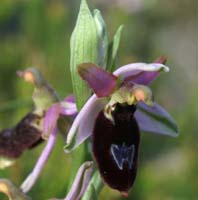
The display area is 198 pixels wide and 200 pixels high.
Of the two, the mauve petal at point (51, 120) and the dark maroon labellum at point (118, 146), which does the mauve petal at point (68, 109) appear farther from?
the dark maroon labellum at point (118, 146)

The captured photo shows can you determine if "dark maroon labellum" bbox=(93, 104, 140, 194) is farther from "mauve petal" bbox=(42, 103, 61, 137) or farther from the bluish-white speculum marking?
"mauve petal" bbox=(42, 103, 61, 137)

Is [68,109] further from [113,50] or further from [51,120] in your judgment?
[113,50]

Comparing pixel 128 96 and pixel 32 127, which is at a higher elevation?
pixel 128 96

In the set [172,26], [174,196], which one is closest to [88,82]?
[174,196]

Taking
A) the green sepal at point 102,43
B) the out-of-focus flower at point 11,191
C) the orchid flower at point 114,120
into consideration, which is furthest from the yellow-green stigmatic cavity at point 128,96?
the out-of-focus flower at point 11,191

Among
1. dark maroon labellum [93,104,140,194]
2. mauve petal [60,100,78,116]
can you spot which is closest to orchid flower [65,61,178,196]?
dark maroon labellum [93,104,140,194]

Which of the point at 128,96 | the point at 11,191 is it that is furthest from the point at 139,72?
the point at 11,191

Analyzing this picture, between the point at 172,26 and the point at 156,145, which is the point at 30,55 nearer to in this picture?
the point at 156,145

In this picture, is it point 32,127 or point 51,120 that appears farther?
point 32,127
